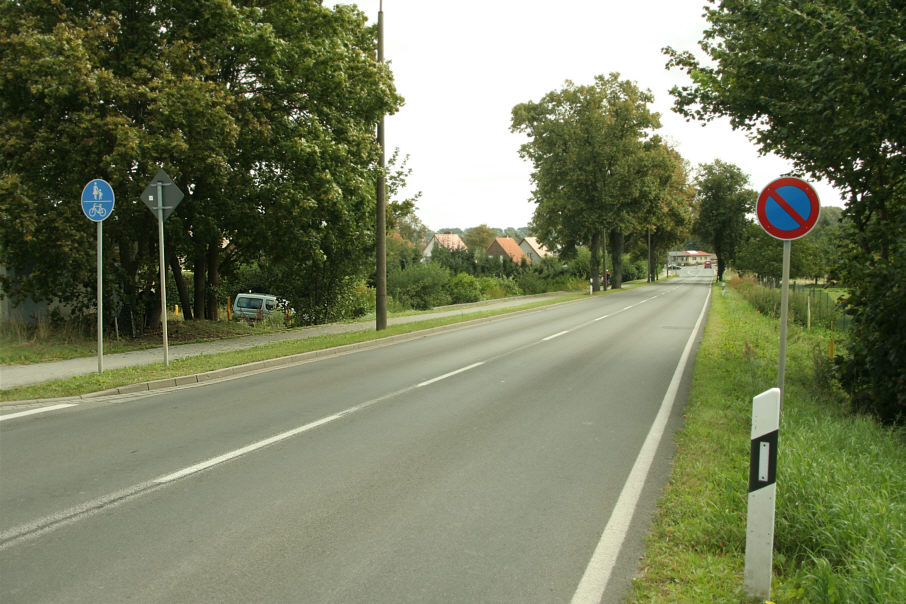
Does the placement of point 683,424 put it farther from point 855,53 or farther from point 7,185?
point 7,185

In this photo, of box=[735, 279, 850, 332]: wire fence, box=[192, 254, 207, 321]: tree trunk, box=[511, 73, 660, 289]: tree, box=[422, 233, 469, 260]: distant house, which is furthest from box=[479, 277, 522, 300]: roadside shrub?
box=[192, 254, 207, 321]: tree trunk

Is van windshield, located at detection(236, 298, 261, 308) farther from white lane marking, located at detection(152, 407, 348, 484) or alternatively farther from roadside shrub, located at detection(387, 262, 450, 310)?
white lane marking, located at detection(152, 407, 348, 484)

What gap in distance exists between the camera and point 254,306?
24766 mm

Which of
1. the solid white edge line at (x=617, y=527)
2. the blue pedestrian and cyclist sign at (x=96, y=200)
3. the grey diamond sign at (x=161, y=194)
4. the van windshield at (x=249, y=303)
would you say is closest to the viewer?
the solid white edge line at (x=617, y=527)

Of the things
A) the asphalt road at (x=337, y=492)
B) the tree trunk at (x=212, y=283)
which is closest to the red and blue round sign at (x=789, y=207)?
the asphalt road at (x=337, y=492)

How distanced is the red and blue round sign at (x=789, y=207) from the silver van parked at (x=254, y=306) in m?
19.6

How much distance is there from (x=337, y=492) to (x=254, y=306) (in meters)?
21.2

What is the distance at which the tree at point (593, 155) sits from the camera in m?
45.3

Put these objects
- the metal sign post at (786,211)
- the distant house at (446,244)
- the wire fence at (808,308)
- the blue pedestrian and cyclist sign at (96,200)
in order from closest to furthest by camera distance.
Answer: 1. the metal sign post at (786,211)
2. the blue pedestrian and cyclist sign at (96,200)
3. the wire fence at (808,308)
4. the distant house at (446,244)

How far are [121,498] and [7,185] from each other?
10.1 meters

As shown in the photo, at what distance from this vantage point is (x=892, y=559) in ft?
10.8

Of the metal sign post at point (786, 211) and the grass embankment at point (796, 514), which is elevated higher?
the metal sign post at point (786, 211)

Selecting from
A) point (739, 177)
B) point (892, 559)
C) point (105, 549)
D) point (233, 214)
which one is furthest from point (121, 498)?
point (739, 177)

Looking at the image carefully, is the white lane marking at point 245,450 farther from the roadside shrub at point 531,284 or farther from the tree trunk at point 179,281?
the roadside shrub at point 531,284
